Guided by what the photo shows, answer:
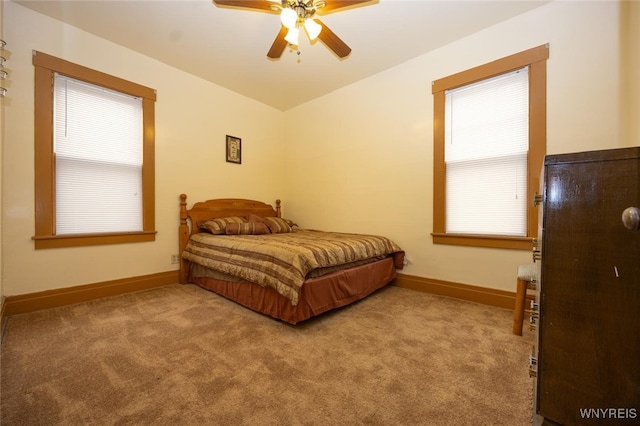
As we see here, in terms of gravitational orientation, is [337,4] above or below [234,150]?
above

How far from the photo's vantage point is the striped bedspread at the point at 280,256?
195cm

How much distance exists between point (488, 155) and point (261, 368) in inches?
104

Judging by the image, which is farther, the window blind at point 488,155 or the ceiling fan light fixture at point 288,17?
the window blind at point 488,155

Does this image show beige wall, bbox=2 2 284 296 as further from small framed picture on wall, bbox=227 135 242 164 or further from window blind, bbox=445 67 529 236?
window blind, bbox=445 67 529 236

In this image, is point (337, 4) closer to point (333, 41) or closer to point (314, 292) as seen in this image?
point (333, 41)

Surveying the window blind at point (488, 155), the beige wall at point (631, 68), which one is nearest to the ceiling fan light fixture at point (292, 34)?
the window blind at point (488, 155)

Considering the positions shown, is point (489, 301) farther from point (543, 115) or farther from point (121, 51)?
point (121, 51)

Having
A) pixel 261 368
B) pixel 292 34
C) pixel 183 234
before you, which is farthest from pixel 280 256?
pixel 183 234

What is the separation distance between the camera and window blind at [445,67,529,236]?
233cm

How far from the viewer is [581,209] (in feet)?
2.01

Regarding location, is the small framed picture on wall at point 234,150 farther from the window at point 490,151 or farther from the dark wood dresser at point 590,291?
the dark wood dresser at point 590,291

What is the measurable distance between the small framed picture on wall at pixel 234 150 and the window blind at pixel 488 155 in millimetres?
2778

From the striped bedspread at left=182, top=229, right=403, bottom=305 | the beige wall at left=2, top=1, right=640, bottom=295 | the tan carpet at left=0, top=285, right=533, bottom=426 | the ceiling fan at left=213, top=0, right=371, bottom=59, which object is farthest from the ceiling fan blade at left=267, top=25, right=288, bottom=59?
the tan carpet at left=0, top=285, right=533, bottom=426

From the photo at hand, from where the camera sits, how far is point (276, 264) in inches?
81.0
